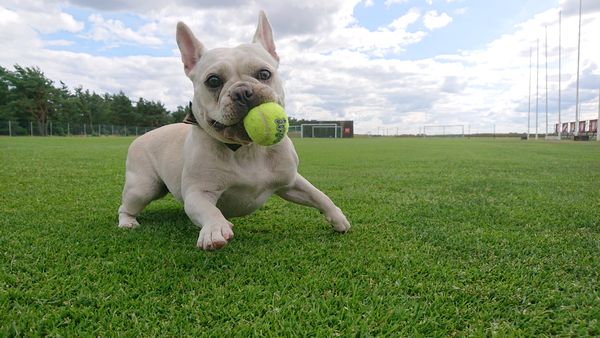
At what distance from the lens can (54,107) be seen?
182ft

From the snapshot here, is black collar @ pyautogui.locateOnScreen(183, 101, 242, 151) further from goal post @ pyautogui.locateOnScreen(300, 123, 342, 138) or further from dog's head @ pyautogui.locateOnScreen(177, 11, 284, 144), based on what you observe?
goal post @ pyautogui.locateOnScreen(300, 123, 342, 138)

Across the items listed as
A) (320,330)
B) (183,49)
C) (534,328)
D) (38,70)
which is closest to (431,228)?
(534,328)

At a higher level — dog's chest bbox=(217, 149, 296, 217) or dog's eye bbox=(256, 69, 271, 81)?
dog's eye bbox=(256, 69, 271, 81)

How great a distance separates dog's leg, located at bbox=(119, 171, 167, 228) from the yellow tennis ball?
1.32 metres

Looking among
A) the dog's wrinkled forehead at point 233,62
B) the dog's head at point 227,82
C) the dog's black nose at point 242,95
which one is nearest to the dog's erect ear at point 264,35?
the dog's head at point 227,82

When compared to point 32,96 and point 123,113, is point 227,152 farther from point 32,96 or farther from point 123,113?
point 123,113

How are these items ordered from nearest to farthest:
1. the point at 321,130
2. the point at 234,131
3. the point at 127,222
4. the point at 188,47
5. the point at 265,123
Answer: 1. the point at 265,123
2. the point at 234,131
3. the point at 188,47
4. the point at 127,222
5. the point at 321,130

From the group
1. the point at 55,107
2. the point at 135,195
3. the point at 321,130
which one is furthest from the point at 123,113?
the point at 135,195

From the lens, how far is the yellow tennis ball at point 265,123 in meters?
2.20

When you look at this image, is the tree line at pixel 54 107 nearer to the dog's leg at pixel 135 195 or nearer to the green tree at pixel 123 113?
the green tree at pixel 123 113

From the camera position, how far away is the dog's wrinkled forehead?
2.51m

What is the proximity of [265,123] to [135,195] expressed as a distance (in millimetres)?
1506

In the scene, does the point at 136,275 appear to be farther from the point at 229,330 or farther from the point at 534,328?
the point at 534,328

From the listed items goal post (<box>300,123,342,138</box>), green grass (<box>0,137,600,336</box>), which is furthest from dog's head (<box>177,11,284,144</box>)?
goal post (<box>300,123,342,138</box>)
